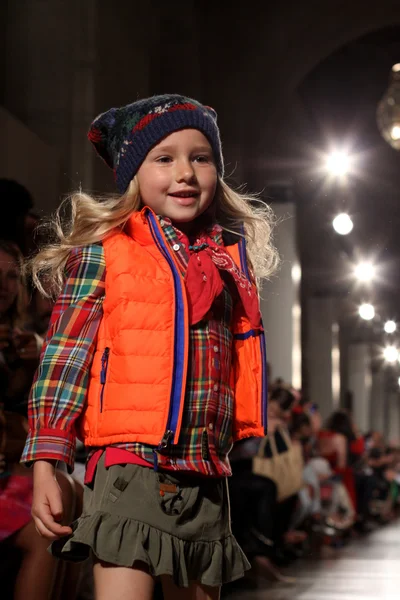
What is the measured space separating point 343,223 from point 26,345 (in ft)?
14.4

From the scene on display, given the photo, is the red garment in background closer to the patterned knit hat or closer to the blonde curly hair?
the blonde curly hair

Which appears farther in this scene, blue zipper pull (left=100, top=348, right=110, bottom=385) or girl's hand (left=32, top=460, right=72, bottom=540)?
blue zipper pull (left=100, top=348, right=110, bottom=385)

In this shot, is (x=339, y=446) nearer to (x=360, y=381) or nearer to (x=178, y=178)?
(x=178, y=178)

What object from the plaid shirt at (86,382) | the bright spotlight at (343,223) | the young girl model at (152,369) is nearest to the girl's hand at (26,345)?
the young girl model at (152,369)

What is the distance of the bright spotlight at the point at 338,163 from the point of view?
6.82 meters

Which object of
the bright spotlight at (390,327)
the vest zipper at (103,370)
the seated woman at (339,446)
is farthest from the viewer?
the bright spotlight at (390,327)

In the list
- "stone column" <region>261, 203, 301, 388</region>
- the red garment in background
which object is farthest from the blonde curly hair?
the red garment in background

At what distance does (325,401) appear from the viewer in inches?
552

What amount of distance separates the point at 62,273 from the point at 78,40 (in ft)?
5.90

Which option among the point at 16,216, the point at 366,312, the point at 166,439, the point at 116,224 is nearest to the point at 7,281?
the point at 16,216

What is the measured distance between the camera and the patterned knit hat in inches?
78.2

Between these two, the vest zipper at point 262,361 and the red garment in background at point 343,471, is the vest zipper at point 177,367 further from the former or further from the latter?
the red garment in background at point 343,471

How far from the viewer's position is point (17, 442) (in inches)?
109

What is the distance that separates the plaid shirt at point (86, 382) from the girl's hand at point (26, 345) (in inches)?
37.9
